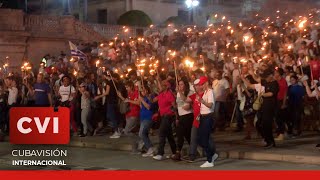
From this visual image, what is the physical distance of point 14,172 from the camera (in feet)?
39.9

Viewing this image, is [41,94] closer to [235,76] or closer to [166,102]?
[235,76]

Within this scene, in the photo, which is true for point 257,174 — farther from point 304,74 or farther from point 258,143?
point 304,74

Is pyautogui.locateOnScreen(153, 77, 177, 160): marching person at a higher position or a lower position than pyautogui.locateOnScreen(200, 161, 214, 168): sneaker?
higher

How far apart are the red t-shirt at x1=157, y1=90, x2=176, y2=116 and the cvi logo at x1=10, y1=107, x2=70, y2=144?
252 cm

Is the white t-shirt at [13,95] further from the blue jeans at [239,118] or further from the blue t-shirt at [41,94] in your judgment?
the blue jeans at [239,118]

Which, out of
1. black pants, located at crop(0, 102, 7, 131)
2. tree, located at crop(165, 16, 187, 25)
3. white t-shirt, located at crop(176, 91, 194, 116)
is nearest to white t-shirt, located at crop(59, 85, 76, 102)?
black pants, located at crop(0, 102, 7, 131)

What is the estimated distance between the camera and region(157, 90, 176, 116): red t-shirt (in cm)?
1351

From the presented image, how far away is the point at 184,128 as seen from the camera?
1343 cm

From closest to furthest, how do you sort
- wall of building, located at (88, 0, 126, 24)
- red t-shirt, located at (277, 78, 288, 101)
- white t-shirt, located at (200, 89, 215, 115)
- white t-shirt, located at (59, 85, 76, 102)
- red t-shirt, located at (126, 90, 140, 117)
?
white t-shirt, located at (200, 89, 215, 115) < red t-shirt, located at (277, 78, 288, 101) < red t-shirt, located at (126, 90, 140, 117) < white t-shirt, located at (59, 85, 76, 102) < wall of building, located at (88, 0, 126, 24)

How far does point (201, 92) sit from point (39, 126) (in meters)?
3.75

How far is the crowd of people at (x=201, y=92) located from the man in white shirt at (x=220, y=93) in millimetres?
26

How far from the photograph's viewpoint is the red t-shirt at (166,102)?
44.3ft

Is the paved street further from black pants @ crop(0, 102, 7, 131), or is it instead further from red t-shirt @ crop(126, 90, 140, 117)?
black pants @ crop(0, 102, 7, 131)

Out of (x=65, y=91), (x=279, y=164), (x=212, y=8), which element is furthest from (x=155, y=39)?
(x=212, y=8)
